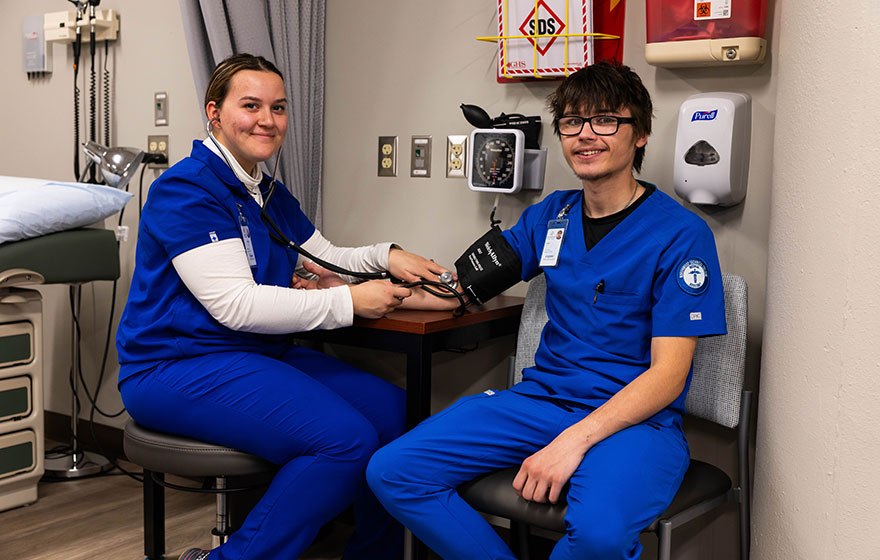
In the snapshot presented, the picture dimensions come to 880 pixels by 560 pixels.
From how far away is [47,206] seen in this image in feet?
7.99

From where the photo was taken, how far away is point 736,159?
1.81m

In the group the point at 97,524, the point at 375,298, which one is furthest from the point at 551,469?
the point at 97,524

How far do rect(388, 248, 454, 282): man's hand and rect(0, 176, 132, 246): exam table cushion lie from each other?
1.03 meters

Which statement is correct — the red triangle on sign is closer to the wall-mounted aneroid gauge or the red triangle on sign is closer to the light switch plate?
the wall-mounted aneroid gauge

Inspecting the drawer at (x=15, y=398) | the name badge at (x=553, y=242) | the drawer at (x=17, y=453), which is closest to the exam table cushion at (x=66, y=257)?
the drawer at (x=15, y=398)

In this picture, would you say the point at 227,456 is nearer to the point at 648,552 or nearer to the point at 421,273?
the point at 421,273

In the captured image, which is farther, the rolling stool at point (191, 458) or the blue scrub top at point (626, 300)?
the rolling stool at point (191, 458)

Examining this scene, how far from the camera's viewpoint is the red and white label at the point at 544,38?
2.03 m

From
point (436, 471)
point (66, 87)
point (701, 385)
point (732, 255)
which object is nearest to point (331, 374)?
point (436, 471)

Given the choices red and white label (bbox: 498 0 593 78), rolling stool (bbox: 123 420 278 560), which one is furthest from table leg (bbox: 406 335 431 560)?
red and white label (bbox: 498 0 593 78)

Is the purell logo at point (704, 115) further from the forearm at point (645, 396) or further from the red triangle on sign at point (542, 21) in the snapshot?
the forearm at point (645, 396)

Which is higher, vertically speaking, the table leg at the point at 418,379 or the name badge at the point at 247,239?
the name badge at the point at 247,239

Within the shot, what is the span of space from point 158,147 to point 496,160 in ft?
4.57

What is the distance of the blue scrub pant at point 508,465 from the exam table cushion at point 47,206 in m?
1.41
